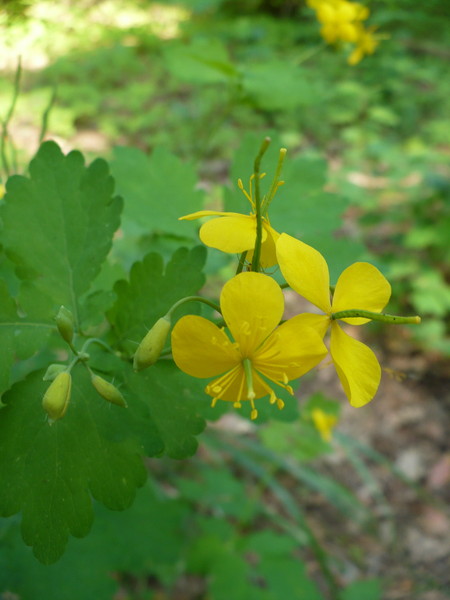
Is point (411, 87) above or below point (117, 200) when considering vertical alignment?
below

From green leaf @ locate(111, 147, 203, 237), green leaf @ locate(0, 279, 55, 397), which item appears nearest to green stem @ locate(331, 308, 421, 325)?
green leaf @ locate(0, 279, 55, 397)

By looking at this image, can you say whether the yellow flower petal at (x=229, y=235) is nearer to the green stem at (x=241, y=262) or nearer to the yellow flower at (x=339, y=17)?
the green stem at (x=241, y=262)

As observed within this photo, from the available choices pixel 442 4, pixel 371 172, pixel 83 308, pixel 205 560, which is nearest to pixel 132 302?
pixel 83 308

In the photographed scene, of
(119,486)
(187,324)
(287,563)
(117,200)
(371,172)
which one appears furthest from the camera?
(371,172)

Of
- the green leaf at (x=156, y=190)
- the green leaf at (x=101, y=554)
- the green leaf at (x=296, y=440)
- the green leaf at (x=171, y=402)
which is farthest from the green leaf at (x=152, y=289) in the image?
the green leaf at (x=296, y=440)

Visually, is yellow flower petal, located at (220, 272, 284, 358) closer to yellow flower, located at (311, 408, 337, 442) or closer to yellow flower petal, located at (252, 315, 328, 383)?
yellow flower petal, located at (252, 315, 328, 383)

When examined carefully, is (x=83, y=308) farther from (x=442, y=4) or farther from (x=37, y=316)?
(x=442, y=4)
